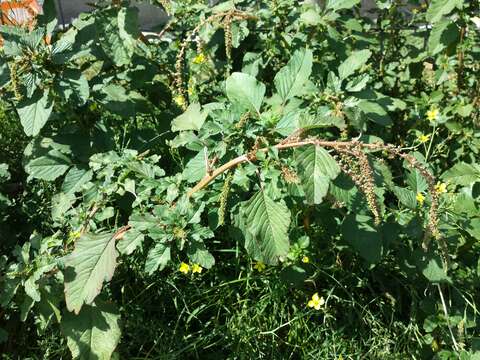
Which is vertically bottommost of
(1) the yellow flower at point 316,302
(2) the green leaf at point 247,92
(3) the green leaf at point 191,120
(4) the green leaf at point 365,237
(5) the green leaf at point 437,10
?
(1) the yellow flower at point 316,302

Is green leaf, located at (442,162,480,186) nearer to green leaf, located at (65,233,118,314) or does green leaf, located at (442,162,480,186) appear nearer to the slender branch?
the slender branch

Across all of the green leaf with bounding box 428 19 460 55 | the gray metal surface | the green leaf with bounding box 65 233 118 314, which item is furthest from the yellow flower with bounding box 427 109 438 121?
the gray metal surface

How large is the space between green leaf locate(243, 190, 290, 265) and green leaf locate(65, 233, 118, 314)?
485 millimetres

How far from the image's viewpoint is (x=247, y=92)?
1.98 meters

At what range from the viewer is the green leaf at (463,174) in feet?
8.14

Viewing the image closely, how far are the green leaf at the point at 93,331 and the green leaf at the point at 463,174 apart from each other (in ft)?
5.01

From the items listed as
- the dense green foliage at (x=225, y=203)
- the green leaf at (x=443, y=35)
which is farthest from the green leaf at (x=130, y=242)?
the green leaf at (x=443, y=35)

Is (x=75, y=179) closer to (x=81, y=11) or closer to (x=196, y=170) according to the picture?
(x=196, y=170)

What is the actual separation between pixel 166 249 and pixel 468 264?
54.1 inches

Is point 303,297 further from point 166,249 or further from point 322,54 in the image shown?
point 322,54

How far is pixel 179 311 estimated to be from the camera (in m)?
2.38

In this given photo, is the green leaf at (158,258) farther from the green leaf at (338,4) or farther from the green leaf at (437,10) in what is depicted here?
the green leaf at (437,10)

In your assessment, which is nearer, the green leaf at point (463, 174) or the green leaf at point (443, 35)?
the green leaf at point (463, 174)

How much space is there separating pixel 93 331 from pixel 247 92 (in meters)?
0.99
